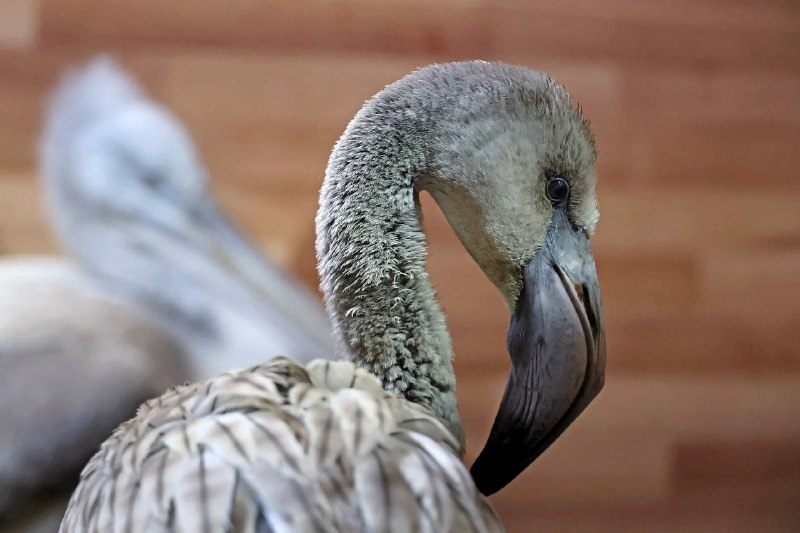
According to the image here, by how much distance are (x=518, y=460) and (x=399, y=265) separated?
21 centimetres

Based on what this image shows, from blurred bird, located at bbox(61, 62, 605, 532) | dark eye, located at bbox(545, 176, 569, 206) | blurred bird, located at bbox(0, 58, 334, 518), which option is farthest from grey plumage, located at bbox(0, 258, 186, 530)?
dark eye, located at bbox(545, 176, 569, 206)

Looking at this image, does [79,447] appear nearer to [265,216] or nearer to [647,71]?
[265,216]

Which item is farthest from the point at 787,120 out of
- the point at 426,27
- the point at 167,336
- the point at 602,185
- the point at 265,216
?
the point at 167,336

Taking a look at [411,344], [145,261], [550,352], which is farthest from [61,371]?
[550,352]

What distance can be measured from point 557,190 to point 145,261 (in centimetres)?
87

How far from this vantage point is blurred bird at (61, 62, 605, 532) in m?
0.54

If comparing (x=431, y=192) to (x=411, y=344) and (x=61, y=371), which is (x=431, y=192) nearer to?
(x=411, y=344)

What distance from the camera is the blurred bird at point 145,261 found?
124 centimetres

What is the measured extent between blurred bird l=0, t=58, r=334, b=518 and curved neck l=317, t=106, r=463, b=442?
0.58 meters

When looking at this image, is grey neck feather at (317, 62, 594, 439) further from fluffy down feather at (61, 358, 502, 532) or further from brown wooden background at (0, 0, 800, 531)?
brown wooden background at (0, 0, 800, 531)

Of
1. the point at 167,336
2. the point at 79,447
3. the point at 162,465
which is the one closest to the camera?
the point at 162,465

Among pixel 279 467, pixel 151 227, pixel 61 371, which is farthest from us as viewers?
pixel 151 227

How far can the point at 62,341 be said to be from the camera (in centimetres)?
115

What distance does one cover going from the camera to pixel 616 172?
144 centimetres
